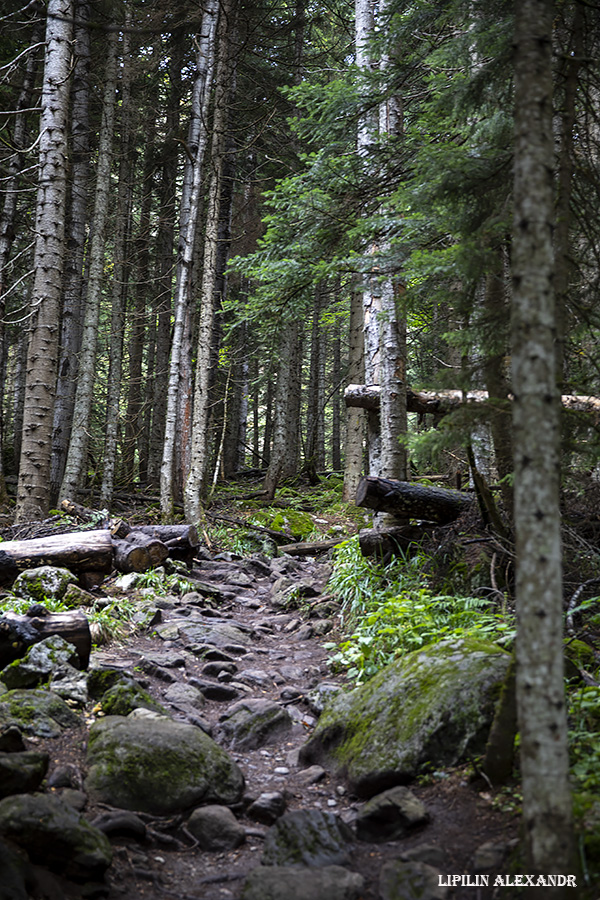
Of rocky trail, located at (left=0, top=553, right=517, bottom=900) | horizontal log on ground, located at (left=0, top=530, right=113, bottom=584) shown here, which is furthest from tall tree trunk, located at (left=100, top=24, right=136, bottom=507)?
rocky trail, located at (left=0, top=553, right=517, bottom=900)

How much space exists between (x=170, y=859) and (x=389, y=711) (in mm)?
1608

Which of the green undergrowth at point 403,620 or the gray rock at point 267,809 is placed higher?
the green undergrowth at point 403,620

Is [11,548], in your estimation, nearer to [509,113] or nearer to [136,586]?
[136,586]

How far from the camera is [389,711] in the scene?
390 centimetres

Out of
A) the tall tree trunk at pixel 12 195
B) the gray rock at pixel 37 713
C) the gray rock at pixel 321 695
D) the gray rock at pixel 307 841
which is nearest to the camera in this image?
the gray rock at pixel 307 841

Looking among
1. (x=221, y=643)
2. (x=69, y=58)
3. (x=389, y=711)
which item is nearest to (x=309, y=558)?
(x=221, y=643)

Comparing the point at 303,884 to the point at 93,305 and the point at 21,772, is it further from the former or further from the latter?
the point at 93,305

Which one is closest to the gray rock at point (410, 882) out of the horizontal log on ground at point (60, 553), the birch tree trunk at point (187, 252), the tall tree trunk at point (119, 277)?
the horizontal log on ground at point (60, 553)

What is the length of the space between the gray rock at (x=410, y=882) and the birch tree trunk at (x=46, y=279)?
7786 millimetres

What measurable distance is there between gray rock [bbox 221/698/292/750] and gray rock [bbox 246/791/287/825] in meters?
0.97

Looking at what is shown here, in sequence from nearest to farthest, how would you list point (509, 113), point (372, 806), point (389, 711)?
point (372, 806), point (389, 711), point (509, 113)

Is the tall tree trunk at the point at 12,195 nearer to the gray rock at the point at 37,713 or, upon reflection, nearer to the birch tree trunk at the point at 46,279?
the birch tree trunk at the point at 46,279

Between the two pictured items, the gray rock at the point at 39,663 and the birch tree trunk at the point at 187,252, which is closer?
the gray rock at the point at 39,663

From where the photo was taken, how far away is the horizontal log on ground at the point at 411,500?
6.60 meters
